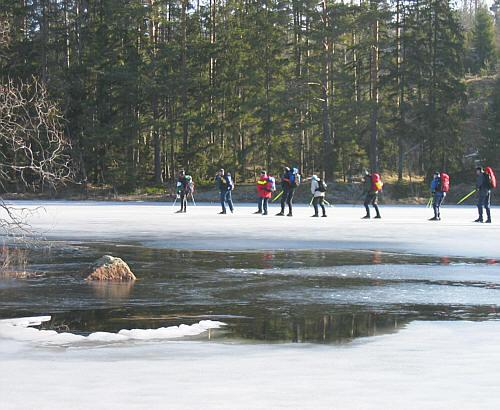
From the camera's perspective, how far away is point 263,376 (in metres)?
7.09

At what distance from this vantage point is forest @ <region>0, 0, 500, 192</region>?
5381 cm

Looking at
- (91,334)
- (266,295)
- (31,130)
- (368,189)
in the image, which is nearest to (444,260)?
(266,295)

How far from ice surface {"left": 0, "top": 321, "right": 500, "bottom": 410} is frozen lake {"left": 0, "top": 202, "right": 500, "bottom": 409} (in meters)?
0.02

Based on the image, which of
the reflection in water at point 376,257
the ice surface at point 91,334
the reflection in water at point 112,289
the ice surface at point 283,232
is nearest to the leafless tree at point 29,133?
the reflection in water at point 112,289

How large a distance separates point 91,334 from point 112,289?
3.86 m

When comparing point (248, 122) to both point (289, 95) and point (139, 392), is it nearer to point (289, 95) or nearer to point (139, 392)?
point (289, 95)

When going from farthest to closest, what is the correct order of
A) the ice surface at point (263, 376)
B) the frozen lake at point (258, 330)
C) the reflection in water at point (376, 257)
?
1. the reflection in water at point (376, 257)
2. the frozen lake at point (258, 330)
3. the ice surface at point (263, 376)

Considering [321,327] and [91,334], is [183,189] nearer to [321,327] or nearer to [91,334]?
[321,327]

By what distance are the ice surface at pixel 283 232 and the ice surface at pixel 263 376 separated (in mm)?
10984

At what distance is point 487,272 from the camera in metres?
15.5

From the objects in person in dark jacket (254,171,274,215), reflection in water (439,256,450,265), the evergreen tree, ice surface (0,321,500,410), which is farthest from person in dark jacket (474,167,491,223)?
the evergreen tree

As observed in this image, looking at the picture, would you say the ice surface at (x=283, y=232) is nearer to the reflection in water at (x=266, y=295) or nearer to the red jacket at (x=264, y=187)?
the red jacket at (x=264, y=187)

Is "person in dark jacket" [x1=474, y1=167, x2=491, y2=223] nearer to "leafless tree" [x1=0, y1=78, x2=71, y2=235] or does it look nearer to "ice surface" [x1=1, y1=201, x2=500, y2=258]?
"ice surface" [x1=1, y1=201, x2=500, y2=258]

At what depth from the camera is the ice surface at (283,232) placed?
20.9m
